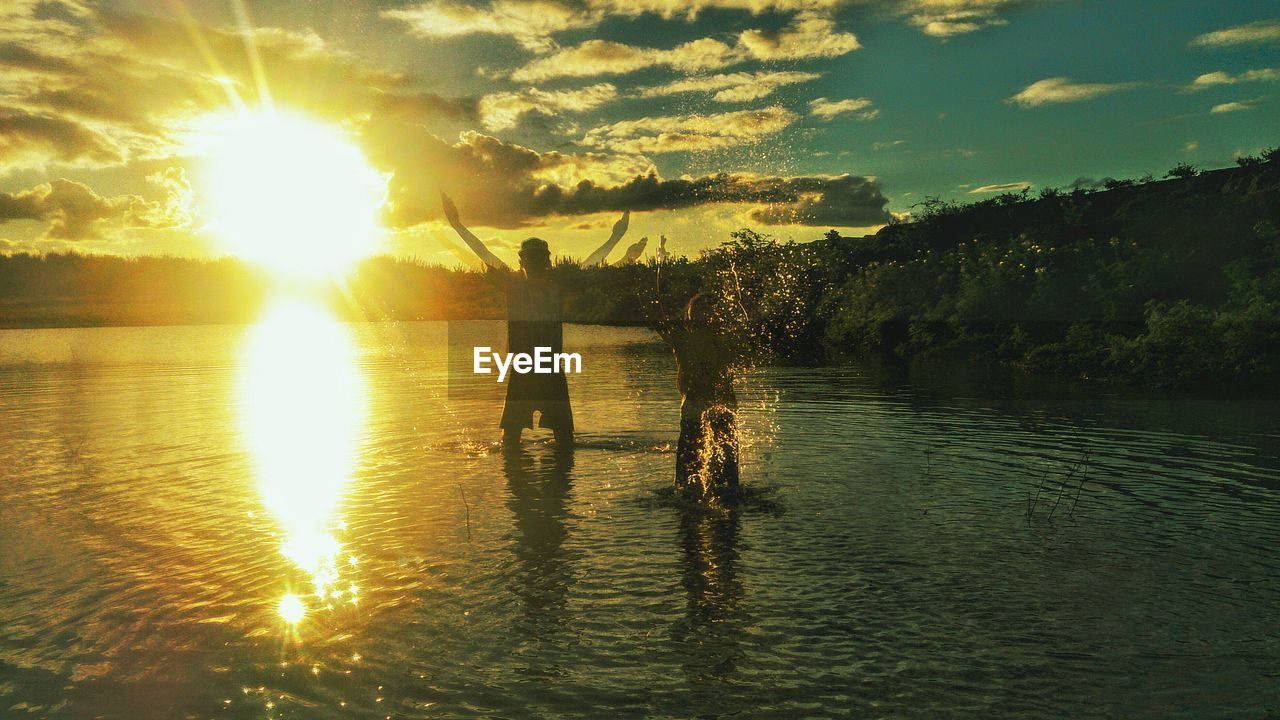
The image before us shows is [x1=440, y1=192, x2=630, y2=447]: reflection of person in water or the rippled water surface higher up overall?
[x1=440, y1=192, x2=630, y2=447]: reflection of person in water

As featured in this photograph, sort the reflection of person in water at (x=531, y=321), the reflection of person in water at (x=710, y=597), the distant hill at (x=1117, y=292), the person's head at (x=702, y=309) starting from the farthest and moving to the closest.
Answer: the distant hill at (x=1117, y=292), the reflection of person in water at (x=531, y=321), the person's head at (x=702, y=309), the reflection of person in water at (x=710, y=597)

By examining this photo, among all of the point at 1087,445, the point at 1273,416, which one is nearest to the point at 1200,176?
the point at 1273,416

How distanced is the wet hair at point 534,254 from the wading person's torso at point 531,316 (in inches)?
12.9

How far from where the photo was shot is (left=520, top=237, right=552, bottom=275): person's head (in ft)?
55.5

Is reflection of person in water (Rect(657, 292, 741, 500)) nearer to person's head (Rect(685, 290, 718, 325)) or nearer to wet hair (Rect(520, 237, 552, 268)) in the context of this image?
person's head (Rect(685, 290, 718, 325))

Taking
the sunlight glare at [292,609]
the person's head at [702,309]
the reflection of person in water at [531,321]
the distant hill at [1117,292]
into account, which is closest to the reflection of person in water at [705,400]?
the person's head at [702,309]

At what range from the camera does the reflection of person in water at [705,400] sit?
12.6 meters

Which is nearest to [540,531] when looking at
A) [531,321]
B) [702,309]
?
[702,309]

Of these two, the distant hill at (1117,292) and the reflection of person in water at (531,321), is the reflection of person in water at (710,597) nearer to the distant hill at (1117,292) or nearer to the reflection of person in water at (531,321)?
the reflection of person in water at (531,321)

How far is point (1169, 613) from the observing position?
27.5 feet

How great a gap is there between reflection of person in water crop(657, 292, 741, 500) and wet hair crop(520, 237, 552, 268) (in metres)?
4.84

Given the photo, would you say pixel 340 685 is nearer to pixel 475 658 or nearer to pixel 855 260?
pixel 475 658

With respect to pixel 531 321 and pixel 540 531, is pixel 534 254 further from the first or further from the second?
pixel 540 531

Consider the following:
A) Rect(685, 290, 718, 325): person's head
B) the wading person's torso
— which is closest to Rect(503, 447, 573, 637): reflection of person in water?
the wading person's torso
